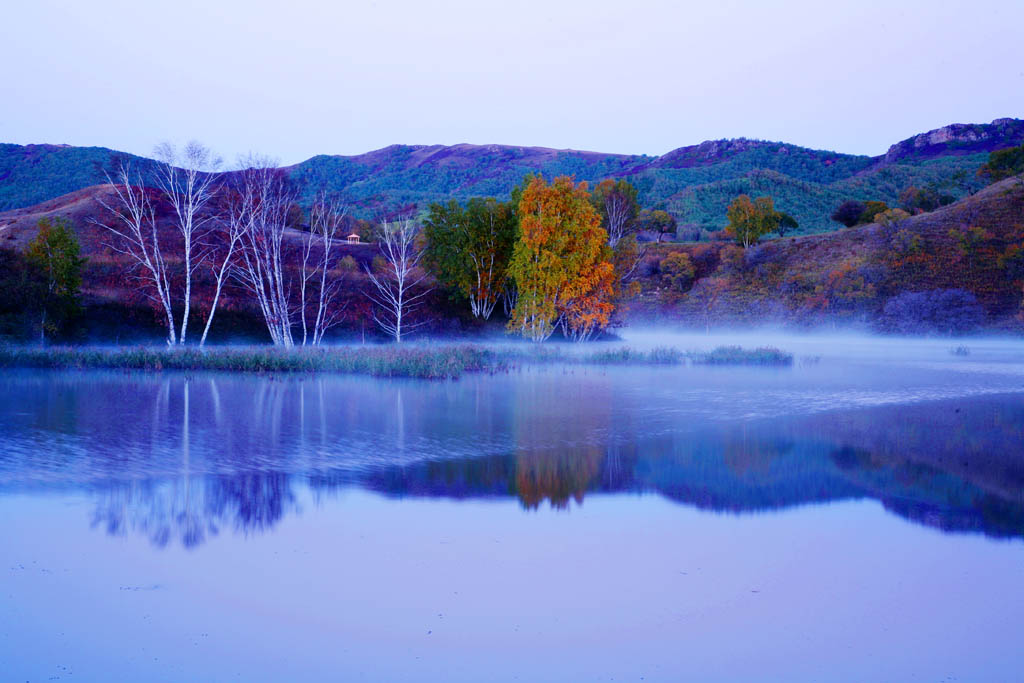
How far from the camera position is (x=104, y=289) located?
121 feet

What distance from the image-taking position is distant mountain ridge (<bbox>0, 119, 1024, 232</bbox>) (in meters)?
103

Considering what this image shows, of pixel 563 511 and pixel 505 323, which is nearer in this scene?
pixel 563 511

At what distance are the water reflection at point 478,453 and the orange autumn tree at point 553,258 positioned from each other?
1964 centimetres

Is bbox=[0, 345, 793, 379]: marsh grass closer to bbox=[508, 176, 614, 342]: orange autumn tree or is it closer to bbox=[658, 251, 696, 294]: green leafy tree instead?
bbox=[508, 176, 614, 342]: orange autumn tree

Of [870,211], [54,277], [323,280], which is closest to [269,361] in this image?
[323,280]

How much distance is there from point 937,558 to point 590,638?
13.9 ft

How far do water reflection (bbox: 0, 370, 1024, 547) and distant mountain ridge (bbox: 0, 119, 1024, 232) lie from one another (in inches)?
2530

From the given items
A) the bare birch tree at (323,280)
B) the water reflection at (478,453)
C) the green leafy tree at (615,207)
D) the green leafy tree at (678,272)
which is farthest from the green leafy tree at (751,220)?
the water reflection at (478,453)

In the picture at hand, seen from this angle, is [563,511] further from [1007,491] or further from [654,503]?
[1007,491]

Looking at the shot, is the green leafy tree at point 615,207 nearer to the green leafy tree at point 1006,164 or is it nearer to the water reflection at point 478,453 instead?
the water reflection at point 478,453

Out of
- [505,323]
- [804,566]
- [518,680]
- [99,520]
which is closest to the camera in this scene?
[518,680]

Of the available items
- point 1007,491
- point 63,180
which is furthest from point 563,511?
point 63,180

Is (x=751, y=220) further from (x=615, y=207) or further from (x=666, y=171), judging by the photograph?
(x=666, y=171)

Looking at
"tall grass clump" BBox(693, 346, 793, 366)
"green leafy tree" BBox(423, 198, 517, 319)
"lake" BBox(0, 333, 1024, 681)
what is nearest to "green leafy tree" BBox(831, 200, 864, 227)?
"green leafy tree" BBox(423, 198, 517, 319)
